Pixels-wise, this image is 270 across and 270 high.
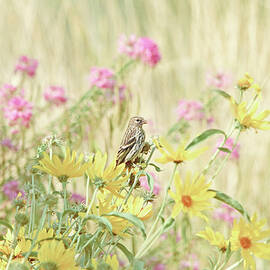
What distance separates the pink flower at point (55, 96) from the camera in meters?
2.01

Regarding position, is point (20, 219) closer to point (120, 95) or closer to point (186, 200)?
point (186, 200)

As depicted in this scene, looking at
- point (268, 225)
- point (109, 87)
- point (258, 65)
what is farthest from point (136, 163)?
point (258, 65)

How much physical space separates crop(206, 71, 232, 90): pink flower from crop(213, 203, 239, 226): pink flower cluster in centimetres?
58

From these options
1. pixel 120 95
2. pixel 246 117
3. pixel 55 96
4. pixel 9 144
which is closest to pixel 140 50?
pixel 120 95

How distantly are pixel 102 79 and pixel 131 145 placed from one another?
1.11 metres

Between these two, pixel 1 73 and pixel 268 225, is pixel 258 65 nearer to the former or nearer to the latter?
pixel 268 225

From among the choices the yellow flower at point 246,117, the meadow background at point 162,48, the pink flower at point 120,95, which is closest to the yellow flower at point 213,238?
the yellow flower at point 246,117

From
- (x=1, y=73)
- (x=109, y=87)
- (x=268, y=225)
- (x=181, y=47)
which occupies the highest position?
(x=181, y=47)

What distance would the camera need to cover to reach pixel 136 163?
2.39 ft

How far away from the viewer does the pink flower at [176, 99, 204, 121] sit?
2023mm

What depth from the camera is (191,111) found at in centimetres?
204

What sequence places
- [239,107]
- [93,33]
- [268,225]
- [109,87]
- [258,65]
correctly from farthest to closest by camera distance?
[93,33]
[258,65]
[268,225]
[109,87]
[239,107]

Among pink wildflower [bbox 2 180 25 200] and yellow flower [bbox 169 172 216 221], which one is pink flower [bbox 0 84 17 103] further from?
yellow flower [bbox 169 172 216 221]

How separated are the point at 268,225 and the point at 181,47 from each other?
47.4 inches
